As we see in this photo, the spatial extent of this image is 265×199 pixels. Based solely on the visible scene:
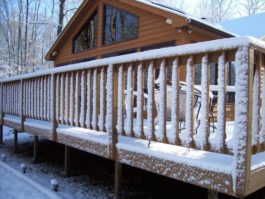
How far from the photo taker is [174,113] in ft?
8.68

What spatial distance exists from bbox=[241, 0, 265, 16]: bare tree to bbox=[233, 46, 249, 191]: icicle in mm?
28775

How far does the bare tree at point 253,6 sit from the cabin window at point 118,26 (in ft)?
72.7

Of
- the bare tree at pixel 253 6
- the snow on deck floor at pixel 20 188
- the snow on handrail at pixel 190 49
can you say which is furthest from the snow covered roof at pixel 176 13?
the bare tree at pixel 253 6

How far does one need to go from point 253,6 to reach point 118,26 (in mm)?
23172

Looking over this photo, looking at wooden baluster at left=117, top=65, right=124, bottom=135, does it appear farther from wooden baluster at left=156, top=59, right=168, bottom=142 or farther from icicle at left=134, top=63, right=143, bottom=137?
wooden baluster at left=156, top=59, right=168, bottom=142

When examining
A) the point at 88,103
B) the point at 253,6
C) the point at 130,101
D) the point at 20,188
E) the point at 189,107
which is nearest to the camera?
the point at 189,107

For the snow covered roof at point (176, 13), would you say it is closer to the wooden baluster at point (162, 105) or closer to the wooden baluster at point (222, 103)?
the wooden baluster at point (162, 105)

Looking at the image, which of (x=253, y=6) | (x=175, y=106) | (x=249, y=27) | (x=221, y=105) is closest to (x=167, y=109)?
(x=175, y=106)

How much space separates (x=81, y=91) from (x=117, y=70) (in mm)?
805

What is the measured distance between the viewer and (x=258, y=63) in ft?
7.63

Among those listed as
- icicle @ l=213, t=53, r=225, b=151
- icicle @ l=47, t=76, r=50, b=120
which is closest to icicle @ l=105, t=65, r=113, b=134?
icicle @ l=213, t=53, r=225, b=151

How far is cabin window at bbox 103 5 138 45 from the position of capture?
877 cm

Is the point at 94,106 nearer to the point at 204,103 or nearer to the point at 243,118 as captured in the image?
the point at 204,103

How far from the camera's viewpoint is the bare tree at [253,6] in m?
27.8
